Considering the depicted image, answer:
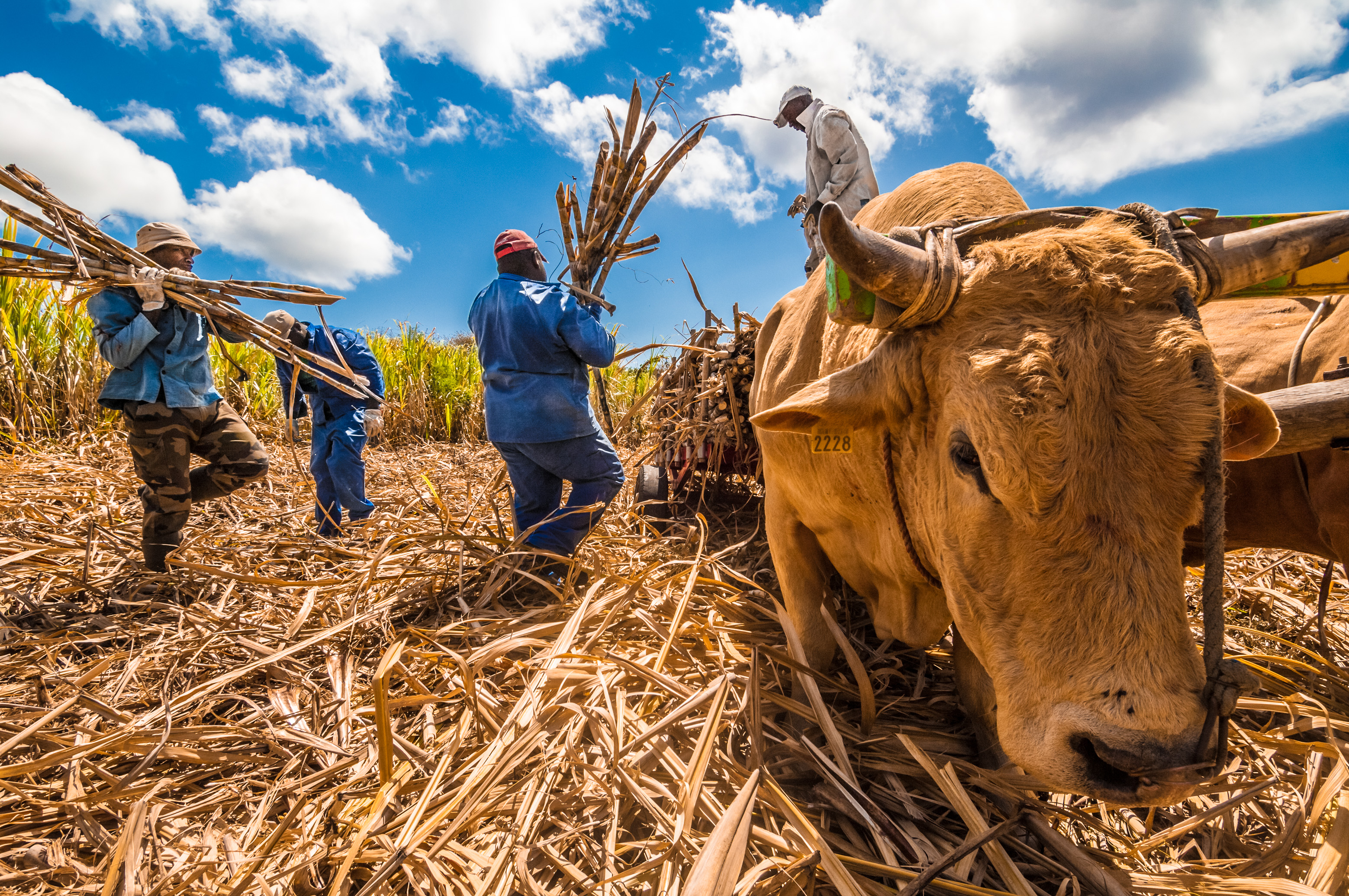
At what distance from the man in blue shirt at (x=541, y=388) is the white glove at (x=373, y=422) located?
2.07m

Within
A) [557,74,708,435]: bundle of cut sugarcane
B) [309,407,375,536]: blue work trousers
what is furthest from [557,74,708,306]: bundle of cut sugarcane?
[309,407,375,536]: blue work trousers

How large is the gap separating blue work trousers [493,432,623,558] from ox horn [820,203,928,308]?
2.70 metres

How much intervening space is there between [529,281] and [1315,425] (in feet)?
12.0

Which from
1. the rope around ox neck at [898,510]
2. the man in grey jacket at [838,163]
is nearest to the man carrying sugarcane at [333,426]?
the man in grey jacket at [838,163]

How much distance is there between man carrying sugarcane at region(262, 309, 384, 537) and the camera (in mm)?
5297

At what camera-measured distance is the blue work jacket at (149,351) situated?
3604 mm

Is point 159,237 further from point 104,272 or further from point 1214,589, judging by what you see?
point 1214,589

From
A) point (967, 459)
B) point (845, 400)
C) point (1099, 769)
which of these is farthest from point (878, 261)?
point (1099, 769)

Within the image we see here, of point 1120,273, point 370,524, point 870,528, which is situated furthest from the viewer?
point 370,524

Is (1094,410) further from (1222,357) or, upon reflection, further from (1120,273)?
(1222,357)

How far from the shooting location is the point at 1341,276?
5.37 ft

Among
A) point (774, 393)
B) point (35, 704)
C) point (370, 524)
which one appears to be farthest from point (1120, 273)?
point (370, 524)

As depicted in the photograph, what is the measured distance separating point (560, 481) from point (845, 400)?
3.03m

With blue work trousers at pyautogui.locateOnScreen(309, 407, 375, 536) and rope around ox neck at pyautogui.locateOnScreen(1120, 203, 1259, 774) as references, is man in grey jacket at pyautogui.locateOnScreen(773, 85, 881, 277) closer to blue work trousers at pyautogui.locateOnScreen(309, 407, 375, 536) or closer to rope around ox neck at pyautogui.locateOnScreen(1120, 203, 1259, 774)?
rope around ox neck at pyautogui.locateOnScreen(1120, 203, 1259, 774)
